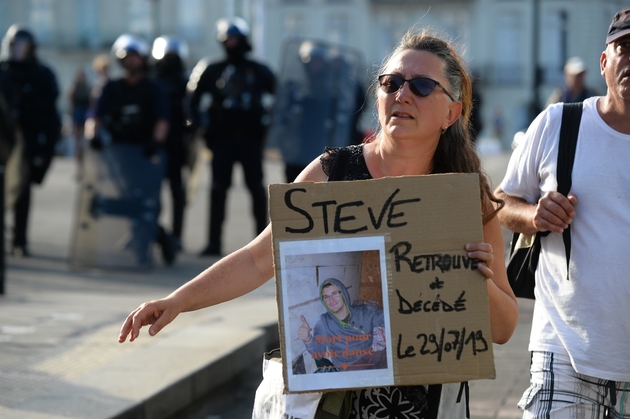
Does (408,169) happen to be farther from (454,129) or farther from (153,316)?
(153,316)

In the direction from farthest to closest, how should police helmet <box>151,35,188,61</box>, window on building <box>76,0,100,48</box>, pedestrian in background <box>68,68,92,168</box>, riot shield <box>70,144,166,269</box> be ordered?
window on building <box>76,0,100,48</box>, pedestrian in background <box>68,68,92,168</box>, police helmet <box>151,35,188,61</box>, riot shield <box>70,144,166,269</box>

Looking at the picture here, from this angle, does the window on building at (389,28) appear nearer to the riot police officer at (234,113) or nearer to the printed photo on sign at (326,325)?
the riot police officer at (234,113)

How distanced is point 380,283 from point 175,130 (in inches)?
323

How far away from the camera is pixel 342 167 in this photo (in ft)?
9.07

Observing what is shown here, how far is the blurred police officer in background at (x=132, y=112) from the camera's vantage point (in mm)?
9312

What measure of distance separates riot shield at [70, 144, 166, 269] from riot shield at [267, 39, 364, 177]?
128 cm

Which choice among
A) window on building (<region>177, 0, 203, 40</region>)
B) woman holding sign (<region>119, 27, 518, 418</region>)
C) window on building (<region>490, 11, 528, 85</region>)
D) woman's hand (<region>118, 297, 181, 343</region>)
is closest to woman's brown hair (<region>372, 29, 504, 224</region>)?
woman holding sign (<region>119, 27, 518, 418</region>)

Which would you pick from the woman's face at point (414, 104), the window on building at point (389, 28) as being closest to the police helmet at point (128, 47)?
the woman's face at point (414, 104)

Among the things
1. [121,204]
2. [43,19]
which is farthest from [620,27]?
[43,19]

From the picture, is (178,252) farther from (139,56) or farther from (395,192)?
(395,192)

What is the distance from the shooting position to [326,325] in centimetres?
244

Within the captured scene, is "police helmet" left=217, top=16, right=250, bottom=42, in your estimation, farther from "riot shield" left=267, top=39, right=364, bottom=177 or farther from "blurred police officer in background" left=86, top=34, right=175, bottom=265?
"blurred police officer in background" left=86, top=34, right=175, bottom=265

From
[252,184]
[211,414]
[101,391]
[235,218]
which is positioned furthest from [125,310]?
[235,218]

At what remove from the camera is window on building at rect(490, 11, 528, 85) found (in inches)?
2196
